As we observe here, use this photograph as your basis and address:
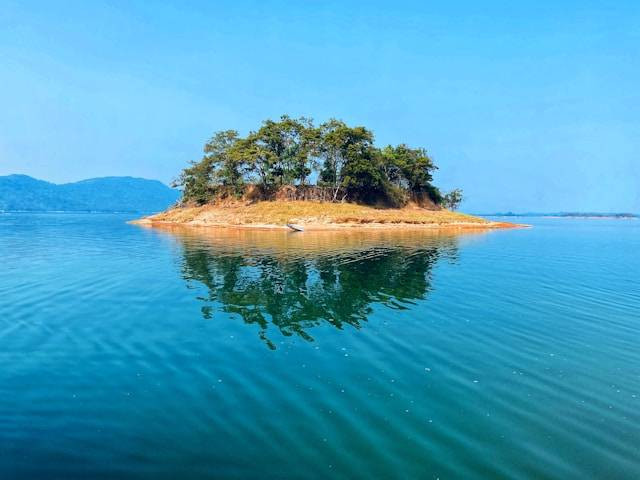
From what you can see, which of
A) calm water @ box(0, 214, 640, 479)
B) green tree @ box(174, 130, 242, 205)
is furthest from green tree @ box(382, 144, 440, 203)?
calm water @ box(0, 214, 640, 479)

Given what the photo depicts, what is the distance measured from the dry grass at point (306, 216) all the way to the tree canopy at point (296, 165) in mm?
6951

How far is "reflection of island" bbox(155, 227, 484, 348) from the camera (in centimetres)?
2123

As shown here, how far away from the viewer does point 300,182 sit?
11850cm

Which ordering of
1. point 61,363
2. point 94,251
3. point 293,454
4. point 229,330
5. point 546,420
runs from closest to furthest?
point 293,454 → point 546,420 → point 61,363 → point 229,330 → point 94,251

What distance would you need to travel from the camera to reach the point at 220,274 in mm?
33062

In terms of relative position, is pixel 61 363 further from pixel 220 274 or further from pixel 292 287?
pixel 220 274

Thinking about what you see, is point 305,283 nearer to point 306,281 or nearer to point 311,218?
Result: point 306,281

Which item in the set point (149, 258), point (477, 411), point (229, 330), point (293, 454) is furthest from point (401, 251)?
point (293, 454)

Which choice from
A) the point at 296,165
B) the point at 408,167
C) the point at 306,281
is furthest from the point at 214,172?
the point at 306,281

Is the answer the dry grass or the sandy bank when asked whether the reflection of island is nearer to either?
the sandy bank

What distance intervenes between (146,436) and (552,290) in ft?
94.6

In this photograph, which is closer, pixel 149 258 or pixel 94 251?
pixel 149 258

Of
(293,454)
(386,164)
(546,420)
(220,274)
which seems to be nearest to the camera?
(293,454)

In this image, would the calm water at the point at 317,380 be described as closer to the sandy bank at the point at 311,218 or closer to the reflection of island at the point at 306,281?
the reflection of island at the point at 306,281
